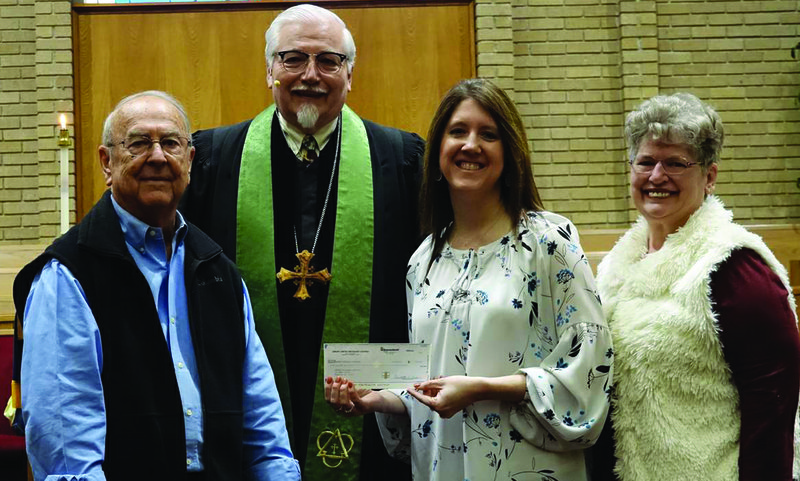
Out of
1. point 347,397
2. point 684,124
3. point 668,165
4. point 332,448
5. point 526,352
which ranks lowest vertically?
point 332,448

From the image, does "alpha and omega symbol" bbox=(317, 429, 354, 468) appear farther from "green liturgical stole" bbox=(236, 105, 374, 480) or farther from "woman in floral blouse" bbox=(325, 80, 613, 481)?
"woman in floral blouse" bbox=(325, 80, 613, 481)

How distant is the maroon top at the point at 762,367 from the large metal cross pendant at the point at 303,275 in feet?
4.45

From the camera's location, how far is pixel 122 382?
217 centimetres

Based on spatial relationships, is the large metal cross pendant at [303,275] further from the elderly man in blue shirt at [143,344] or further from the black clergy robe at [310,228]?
the elderly man in blue shirt at [143,344]

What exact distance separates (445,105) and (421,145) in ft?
2.70

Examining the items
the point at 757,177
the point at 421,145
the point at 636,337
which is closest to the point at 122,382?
the point at 636,337

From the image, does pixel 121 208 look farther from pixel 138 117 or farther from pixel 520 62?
pixel 520 62

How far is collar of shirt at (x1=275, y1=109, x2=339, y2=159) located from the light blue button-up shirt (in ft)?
3.33

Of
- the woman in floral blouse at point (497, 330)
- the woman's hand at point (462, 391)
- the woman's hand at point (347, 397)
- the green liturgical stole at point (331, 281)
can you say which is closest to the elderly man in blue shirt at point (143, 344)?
the woman's hand at point (347, 397)

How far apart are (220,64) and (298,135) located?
4544 millimetres

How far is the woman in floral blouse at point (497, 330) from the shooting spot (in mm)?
2400

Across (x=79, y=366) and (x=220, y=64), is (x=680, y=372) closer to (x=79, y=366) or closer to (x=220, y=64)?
(x=79, y=366)

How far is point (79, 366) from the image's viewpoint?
2.06 metres

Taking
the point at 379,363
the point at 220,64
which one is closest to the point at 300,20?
the point at 379,363
